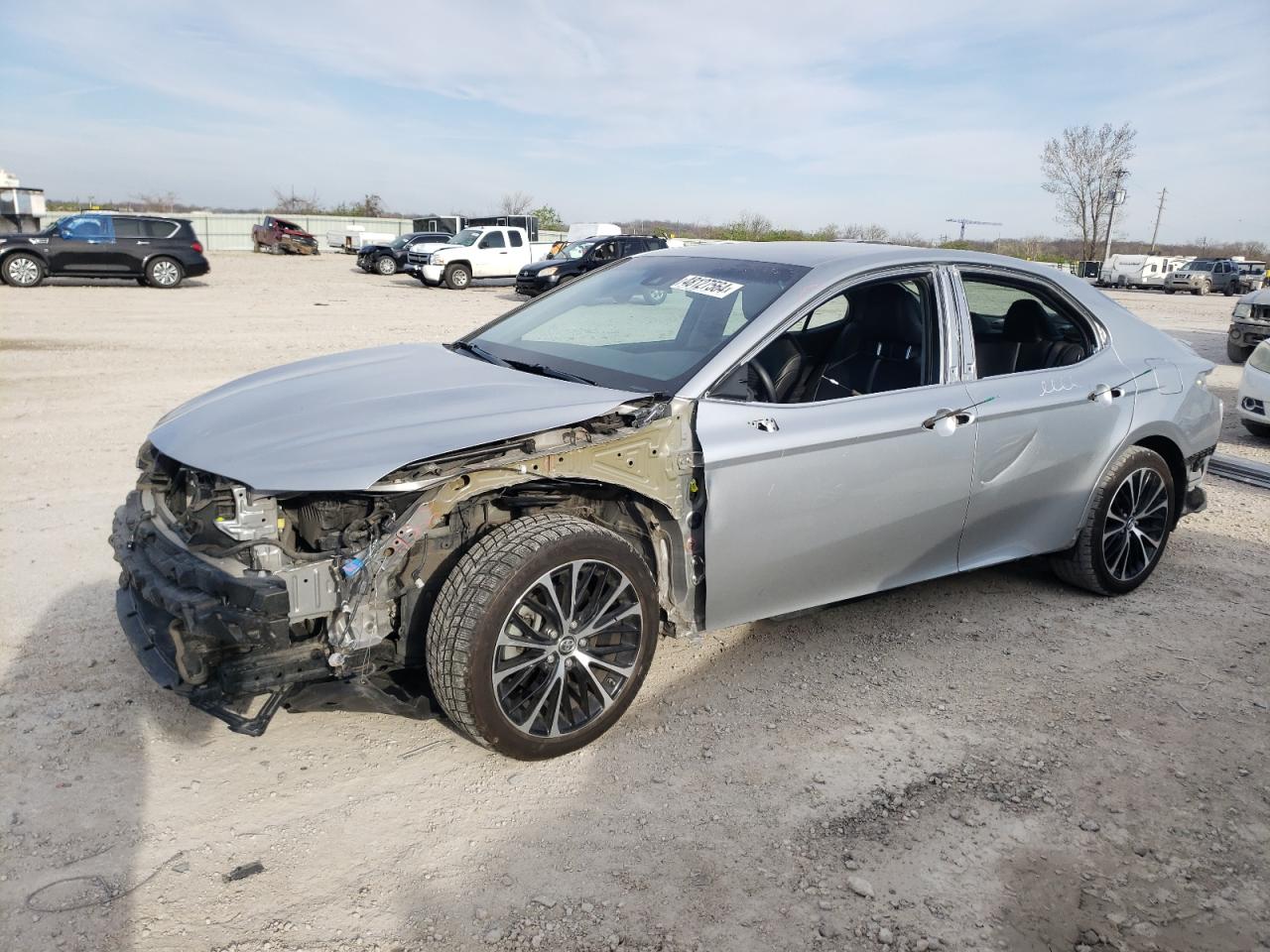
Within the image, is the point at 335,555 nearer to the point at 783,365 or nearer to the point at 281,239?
the point at 783,365

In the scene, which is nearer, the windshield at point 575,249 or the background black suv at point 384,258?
the windshield at point 575,249

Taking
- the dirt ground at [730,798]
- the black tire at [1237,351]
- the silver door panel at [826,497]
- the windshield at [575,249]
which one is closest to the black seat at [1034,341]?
the silver door panel at [826,497]

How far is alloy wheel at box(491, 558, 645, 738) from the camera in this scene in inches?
126

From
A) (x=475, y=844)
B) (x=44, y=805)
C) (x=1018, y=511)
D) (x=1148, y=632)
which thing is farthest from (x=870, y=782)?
(x=44, y=805)

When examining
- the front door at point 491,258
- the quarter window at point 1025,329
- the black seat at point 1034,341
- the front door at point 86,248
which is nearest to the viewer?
the quarter window at point 1025,329

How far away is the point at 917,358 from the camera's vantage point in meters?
4.16

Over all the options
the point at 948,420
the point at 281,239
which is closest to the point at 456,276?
the point at 281,239

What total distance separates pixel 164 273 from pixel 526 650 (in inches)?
867

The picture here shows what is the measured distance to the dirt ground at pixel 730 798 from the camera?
8.57 feet

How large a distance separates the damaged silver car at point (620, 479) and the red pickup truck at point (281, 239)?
38650 millimetres

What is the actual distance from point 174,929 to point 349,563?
42.0 inches

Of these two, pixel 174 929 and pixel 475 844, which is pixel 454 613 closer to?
pixel 475 844

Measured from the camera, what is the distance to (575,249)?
2433 centimetres

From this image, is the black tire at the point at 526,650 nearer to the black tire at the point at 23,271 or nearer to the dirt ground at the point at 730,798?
the dirt ground at the point at 730,798
